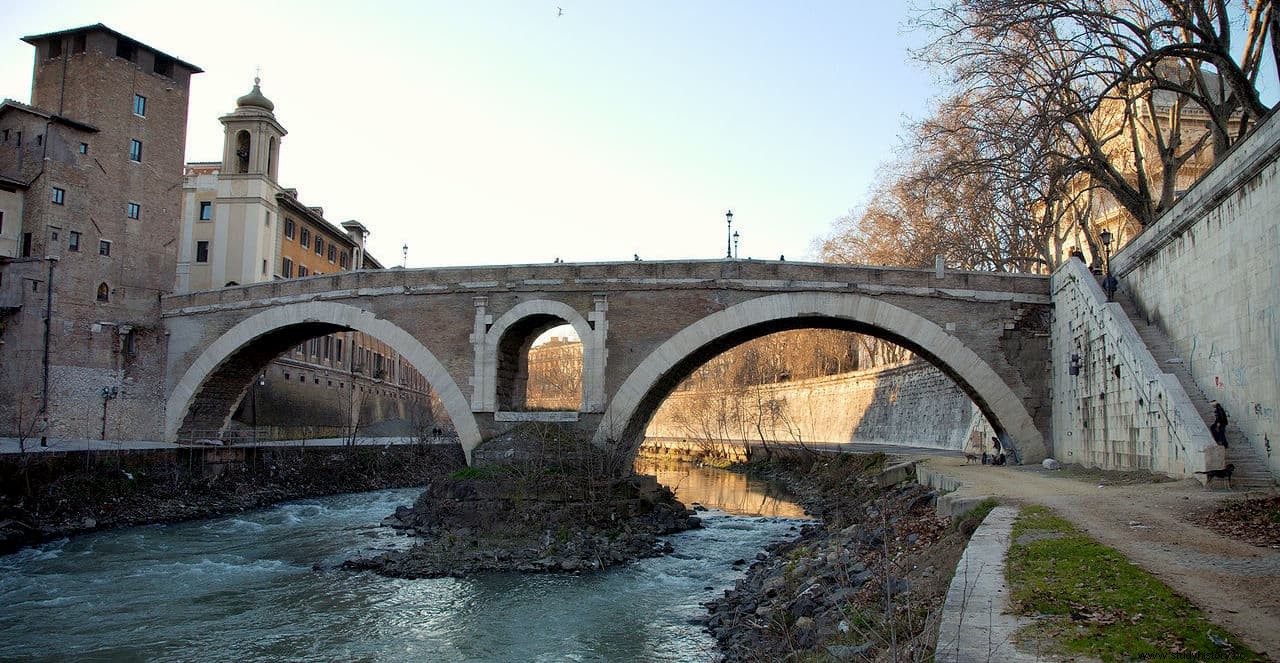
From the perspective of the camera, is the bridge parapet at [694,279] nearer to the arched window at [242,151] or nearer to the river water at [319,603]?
the river water at [319,603]

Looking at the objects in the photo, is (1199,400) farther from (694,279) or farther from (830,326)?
(694,279)

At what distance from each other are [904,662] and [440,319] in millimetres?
18468

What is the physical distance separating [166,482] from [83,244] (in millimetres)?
8319

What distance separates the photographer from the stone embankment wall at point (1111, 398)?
1205 centimetres

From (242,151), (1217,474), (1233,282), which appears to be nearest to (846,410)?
(242,151)

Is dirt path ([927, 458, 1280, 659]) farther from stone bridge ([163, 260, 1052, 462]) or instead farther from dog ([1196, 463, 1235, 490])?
stone bridge ([163, 260, 1052, 462])

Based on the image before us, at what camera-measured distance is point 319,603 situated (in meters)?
13.1

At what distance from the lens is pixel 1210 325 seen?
13.4 metres

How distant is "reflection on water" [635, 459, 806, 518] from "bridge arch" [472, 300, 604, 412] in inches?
127

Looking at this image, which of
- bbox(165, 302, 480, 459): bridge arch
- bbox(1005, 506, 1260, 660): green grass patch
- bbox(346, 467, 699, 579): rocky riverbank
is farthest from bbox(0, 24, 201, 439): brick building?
bbox(1005, 506, 1260, 660): green grass patch

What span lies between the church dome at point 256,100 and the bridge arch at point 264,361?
14711mm

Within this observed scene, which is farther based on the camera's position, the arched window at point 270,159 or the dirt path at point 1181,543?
the arched window at point 270,159

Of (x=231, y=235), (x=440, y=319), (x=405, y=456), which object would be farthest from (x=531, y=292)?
(x=231, y=235)

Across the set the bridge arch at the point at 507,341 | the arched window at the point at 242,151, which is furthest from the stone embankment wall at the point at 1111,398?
the arched window at the point at 242,151
